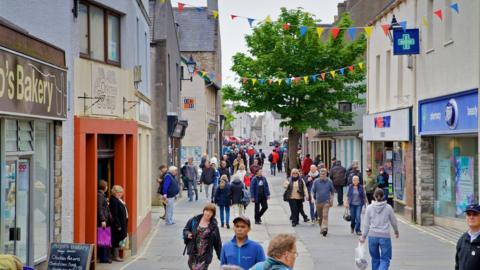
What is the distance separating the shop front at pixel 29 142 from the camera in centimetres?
957

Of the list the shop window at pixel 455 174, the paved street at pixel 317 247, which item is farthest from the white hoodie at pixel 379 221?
the shop window at pixel 455 174

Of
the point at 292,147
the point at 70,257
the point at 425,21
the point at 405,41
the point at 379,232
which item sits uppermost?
the point at 425,21

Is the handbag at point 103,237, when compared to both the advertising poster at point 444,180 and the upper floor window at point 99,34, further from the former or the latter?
the advertising poster at point 444,180

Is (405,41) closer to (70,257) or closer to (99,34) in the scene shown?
(99,34)

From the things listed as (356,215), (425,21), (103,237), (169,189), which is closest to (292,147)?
(169,189)

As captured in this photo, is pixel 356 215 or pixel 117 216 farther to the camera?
pixel 356 215

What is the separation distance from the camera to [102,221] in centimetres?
1470

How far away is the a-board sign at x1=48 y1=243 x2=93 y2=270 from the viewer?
9070 millimetres

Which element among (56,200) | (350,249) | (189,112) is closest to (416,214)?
(350,249)

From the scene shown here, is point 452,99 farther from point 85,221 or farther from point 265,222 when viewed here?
point 85,221

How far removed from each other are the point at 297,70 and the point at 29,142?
3285 cm

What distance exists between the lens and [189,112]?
45875 mm

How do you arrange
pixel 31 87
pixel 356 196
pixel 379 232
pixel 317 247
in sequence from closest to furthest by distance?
pixel 31 87, pixel 379 232, pixel 317 247, pixel 356 196

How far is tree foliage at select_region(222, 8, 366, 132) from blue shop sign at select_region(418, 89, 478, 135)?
1956cm
